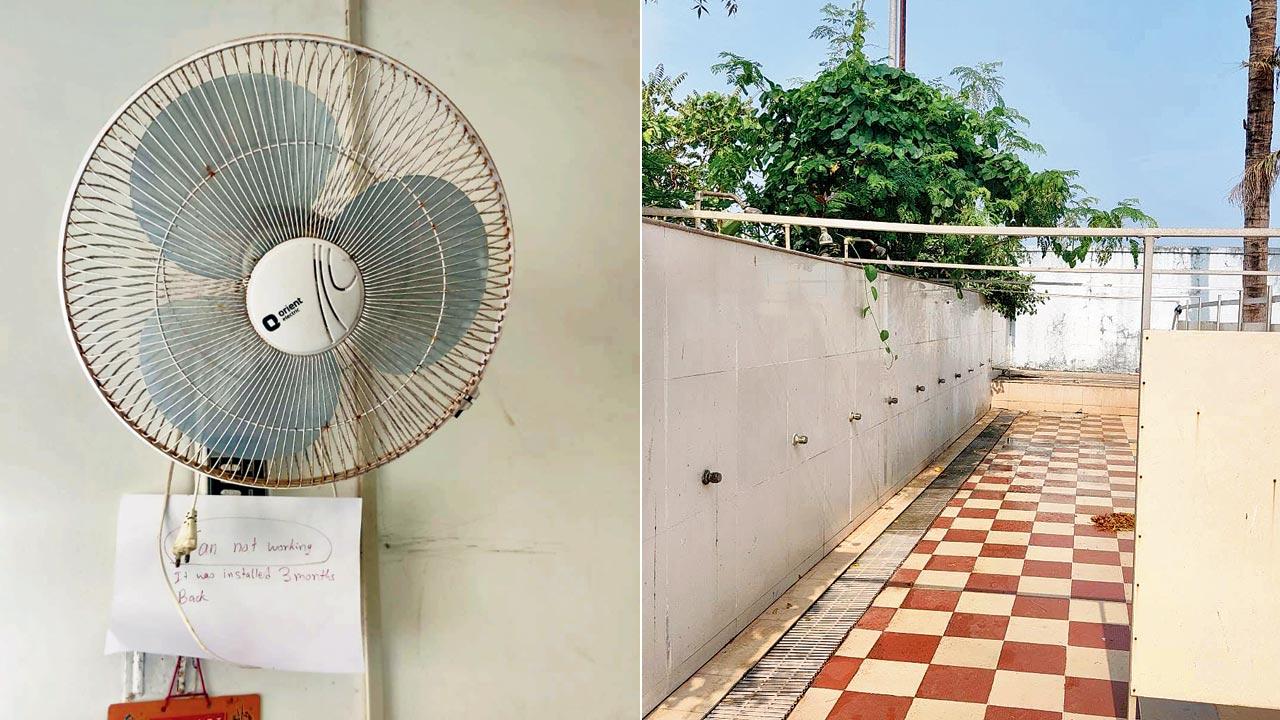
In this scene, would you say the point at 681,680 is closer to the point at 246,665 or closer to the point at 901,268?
the point at 246,665

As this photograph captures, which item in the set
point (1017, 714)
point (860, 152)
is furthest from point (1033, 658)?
point (860, 152)

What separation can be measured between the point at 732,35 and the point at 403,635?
570 centimetres

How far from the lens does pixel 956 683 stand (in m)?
3.34

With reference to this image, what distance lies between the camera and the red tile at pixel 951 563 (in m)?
4.82

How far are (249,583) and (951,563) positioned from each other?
4368 mm

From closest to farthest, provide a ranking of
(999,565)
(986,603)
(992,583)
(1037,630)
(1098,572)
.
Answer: (1037,630) → (986,603) → (992,583) → (1098,572) → (999,565)

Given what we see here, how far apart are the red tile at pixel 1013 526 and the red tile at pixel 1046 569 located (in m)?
0.69

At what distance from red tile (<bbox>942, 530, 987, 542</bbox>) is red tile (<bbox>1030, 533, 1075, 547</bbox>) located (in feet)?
0.91

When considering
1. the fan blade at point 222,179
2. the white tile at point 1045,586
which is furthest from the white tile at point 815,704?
the fan blade at point 222,179

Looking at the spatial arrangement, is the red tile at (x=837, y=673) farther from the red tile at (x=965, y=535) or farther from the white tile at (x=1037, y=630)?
the red tile at (x=965, y=535)

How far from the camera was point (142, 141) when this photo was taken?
3.26 ft

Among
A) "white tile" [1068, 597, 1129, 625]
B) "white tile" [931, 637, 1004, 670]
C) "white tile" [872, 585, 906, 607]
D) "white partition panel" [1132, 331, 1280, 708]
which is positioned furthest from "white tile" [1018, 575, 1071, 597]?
"white partition panel" [1132, 331, 1280, 708]

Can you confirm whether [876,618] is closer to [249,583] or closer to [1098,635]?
[1098,635]

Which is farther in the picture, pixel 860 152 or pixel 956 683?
pixel 860 152
